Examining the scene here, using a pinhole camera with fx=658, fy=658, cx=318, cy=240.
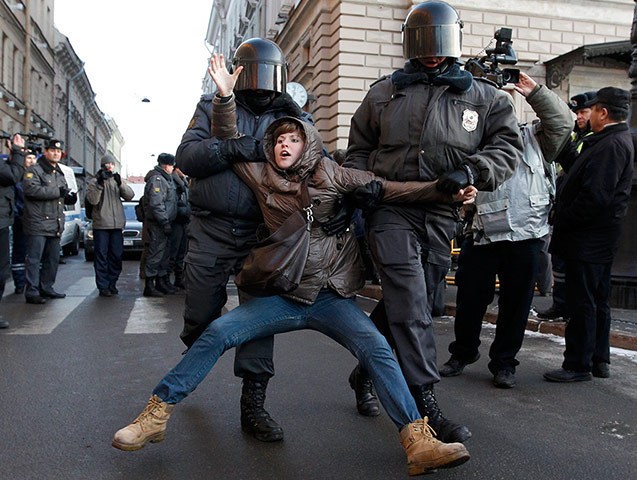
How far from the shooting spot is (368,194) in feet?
10.0

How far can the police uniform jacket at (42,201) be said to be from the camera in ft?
27.5

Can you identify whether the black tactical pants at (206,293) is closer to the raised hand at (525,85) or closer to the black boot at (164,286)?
the raised hand at (525,85)

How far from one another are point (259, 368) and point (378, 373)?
2.46 feet

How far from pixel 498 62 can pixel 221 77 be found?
8.64 ft

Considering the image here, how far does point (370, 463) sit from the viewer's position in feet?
9.80

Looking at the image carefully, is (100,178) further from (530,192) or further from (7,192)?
(530,192)

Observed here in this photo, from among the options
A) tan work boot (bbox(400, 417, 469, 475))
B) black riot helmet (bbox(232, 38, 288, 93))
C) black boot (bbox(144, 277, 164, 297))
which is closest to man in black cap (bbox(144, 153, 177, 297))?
black boot (bbox(144, 277, 164, 297))

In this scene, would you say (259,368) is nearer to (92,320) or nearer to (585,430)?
(585,430)

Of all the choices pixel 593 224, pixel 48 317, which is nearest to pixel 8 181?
pixel 48 317

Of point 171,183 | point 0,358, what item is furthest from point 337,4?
point 0,358

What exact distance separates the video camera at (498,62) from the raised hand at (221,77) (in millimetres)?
1824

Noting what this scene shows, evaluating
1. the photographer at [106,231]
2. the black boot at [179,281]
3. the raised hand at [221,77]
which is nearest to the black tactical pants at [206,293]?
the raised hand at [221,77]

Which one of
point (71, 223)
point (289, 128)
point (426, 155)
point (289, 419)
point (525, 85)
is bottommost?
point (289, 419)

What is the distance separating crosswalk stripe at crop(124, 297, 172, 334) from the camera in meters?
6.54
